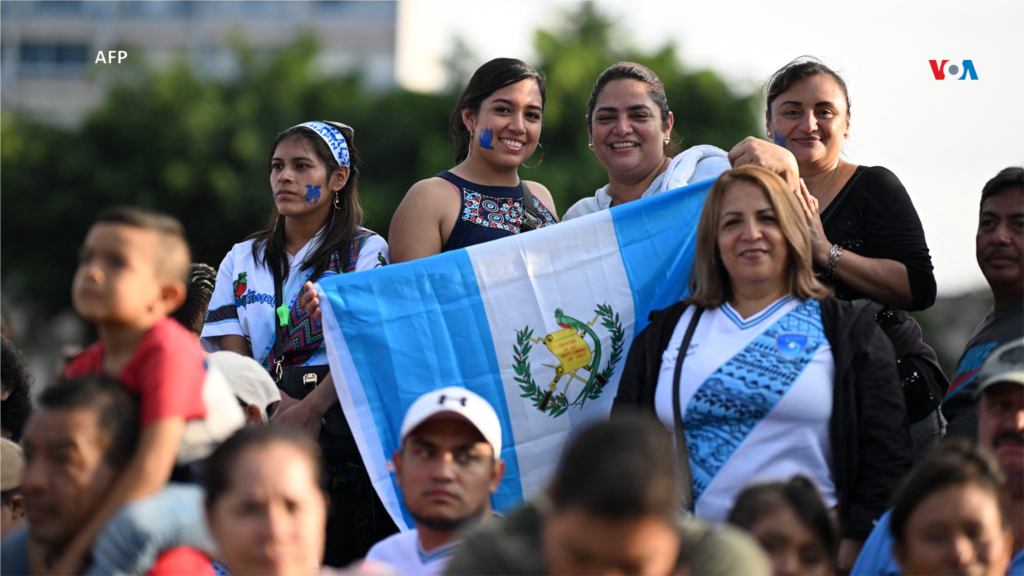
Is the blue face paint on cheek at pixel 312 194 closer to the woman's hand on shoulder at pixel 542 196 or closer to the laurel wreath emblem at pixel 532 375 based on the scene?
the woman's hand on shoulder at pixel 542 196

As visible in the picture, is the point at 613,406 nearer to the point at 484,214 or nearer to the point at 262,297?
the point at 484,214

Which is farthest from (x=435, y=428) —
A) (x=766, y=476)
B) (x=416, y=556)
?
(x=766, y=476)

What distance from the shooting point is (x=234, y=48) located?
87.9 ft

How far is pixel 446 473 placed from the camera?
356cm

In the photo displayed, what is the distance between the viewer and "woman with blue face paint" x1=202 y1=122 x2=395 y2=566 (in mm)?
4473

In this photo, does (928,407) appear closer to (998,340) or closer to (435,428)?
(998,340)

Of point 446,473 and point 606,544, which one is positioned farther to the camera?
point 446,473

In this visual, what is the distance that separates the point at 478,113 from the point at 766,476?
228 cm

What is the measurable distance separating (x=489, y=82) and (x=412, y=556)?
241 centimetres

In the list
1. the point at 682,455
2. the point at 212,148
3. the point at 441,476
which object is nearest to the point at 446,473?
the point at 441,476

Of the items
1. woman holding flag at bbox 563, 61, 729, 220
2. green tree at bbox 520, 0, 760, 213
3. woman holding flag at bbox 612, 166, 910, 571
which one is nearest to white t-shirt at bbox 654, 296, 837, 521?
woman holding flag at bbox 612, 166, 910, 571

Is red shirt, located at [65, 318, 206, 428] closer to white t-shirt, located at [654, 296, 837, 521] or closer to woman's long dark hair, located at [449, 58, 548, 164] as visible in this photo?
white t-shirt, located at [654, 296, 837, 521]

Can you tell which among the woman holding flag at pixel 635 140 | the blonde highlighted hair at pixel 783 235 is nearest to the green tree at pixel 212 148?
the woman holding flag at pixel 635 140

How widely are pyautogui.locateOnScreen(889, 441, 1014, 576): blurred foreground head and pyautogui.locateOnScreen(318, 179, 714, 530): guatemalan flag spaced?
1510 millimetres
